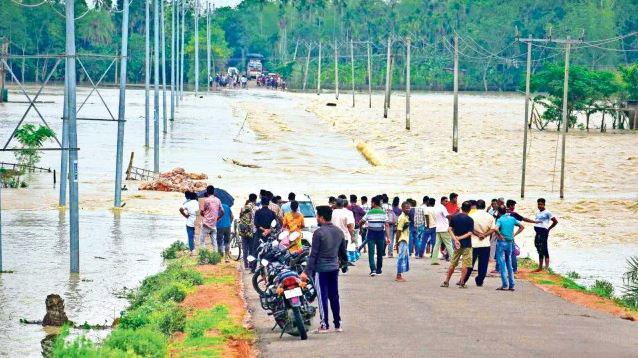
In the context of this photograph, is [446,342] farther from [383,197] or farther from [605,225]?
[605,225]

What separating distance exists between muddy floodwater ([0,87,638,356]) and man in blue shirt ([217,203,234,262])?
193 centimetres

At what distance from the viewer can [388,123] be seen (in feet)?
297

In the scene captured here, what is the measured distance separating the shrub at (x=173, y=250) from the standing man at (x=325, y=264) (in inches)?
561

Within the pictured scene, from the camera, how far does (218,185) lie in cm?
5359

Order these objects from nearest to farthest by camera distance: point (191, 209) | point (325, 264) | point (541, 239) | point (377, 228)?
point (325, 264) → point (377, 228) → point (541, 239) → point (191, 209)

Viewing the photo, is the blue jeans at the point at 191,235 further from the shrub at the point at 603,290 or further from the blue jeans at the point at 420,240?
the shrub at the point at 603,290

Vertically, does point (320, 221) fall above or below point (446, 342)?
above

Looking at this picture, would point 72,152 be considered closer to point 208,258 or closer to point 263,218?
point 208,258

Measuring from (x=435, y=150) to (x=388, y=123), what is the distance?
763 inches

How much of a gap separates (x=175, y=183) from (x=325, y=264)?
115 ft

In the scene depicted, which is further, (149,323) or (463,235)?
(463,235)

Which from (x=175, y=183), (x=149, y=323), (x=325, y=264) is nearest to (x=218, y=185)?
(x=175, y=183)

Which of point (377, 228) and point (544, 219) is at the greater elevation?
point (377, 228)

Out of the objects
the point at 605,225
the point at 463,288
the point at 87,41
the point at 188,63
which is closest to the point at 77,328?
the point at 463,288
